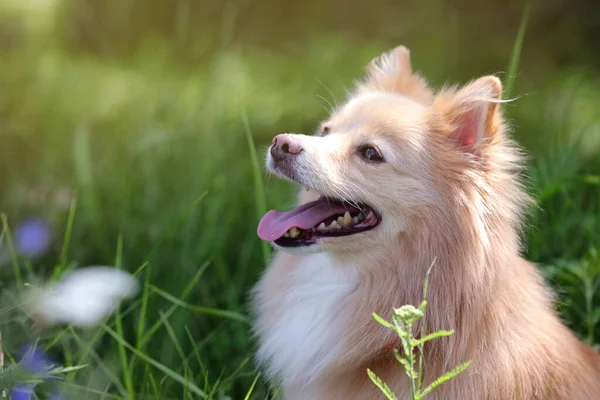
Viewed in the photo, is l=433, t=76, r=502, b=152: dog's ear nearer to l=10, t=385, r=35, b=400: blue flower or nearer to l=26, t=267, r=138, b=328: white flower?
l=26, t=267, r=138, b=328: white flower

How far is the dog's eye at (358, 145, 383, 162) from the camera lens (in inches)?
98.4

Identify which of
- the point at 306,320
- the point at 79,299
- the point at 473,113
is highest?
the point at 473,113

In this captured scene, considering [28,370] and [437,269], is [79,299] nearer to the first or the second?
[28,370]

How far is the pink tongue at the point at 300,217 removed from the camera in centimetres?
252

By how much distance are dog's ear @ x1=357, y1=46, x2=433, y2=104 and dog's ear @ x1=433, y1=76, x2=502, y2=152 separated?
30 cm

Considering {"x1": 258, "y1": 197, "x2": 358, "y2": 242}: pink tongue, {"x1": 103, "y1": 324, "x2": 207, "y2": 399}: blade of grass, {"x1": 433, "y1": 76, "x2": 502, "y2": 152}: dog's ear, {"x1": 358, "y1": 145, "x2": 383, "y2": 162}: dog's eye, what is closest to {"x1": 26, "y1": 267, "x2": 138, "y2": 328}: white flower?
{"x1": 103, "y1": 324, "x2": 207, "y2": 399}: blade of grass

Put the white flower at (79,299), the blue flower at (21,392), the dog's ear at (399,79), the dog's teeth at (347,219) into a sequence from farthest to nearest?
1. the dog's ear at (399,79)
2. the dog's teeth at (347,219)
3. the white flower at (79,299)
4. the blue flower at (21,392)

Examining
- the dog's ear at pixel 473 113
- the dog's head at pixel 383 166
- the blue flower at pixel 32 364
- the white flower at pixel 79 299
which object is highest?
the dog's ear at pixel 473 113

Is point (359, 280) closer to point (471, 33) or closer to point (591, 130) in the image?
point (591, 130)

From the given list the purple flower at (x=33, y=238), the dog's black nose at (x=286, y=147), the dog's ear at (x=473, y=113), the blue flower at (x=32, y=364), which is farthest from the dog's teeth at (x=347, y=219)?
the purple flower at (x=33, y=238)

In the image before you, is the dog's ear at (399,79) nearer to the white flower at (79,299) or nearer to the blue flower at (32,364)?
the white flower at (79,299)

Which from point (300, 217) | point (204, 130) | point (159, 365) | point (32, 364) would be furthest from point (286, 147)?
point (204, 130)

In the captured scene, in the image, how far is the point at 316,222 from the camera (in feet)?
8.39

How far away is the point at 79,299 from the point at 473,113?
1.37 metres
